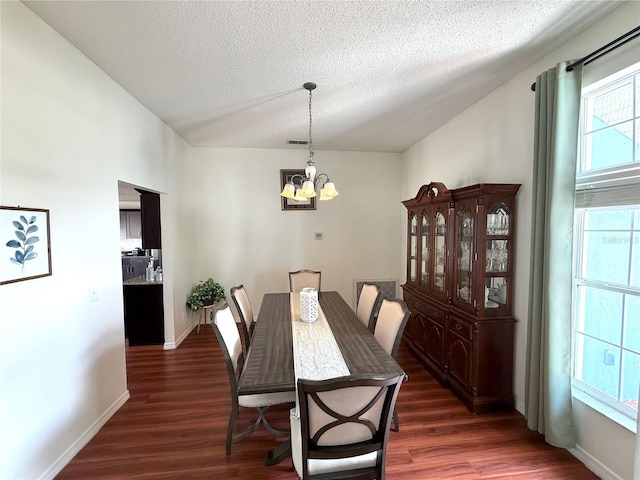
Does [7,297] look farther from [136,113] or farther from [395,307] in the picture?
[395,307]

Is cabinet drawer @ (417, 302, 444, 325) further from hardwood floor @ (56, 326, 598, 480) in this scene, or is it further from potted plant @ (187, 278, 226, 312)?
potted plant @ (187, 278, 226, 312)

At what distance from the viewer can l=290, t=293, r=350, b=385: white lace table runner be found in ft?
5.22

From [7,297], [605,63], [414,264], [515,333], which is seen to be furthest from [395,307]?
[7,297]

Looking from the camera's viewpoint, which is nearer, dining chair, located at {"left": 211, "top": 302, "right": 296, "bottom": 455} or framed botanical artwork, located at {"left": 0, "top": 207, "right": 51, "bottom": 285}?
framed botanical artwork, located at {"left": 0, "top": 207, "right": 51, "bottom": 285}

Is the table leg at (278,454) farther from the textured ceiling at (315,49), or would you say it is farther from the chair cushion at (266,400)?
the textured ceiling at (315,49)

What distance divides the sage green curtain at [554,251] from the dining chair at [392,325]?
0.95m

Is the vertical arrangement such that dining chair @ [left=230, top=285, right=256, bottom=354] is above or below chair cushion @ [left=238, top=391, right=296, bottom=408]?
above

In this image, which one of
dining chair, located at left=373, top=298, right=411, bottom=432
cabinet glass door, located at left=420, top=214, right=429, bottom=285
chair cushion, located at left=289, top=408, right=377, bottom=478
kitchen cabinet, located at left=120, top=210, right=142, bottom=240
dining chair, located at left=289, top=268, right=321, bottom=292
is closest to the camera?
chair cushion, located at left=289, top=408, right=377, bottom=478

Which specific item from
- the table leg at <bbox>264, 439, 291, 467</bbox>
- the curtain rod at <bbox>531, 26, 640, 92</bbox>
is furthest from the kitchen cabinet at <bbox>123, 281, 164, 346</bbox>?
the curtain rod at <bbox>531, 26, 640, 92</bbox>

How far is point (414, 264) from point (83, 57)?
3.80 meters

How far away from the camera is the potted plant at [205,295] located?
13.2 feet

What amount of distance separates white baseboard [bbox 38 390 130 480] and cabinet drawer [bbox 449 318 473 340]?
123 inches

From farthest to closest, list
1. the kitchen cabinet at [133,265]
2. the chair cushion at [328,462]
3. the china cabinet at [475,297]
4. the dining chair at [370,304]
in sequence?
the kitchen cabinet at [133,265] < the dining chair at [370,304] < the china cabinet at [475,297] < the chair cushion at [328,462]


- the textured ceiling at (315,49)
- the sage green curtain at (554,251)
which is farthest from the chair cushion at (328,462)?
the textured ceiling at (315,49)
